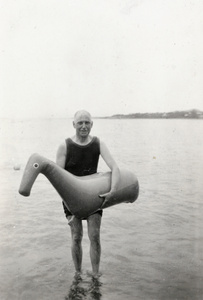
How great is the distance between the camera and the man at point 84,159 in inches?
160

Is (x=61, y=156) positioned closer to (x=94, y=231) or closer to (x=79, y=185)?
(x=79, y=185)

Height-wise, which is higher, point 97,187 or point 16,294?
point 97,187

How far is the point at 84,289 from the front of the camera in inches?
166

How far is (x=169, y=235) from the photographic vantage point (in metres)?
6.11

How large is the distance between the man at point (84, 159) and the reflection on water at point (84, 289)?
334 millimetres

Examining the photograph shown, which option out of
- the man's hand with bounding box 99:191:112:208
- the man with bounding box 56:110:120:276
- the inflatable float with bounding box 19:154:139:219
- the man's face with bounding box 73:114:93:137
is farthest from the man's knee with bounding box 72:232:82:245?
the man's face with bounding box 73:114:93:137

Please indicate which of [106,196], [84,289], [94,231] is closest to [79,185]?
[106,196]

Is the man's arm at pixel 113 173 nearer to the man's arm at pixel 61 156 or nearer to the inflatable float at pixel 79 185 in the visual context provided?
the inflatable float at pixel 79 185

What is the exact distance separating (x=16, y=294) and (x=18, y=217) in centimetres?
314

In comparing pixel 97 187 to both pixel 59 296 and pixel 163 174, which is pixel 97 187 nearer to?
pixel 59 296

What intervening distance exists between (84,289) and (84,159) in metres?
1.41

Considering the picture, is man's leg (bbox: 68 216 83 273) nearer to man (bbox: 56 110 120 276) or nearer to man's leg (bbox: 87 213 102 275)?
man (bbox: 56 110 120 276)

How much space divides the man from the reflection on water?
0.33 meters

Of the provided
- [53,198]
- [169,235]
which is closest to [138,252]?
[169,235]
